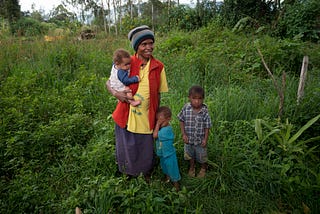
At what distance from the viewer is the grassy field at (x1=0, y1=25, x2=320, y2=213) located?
2.12 m

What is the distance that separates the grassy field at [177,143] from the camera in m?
2.12

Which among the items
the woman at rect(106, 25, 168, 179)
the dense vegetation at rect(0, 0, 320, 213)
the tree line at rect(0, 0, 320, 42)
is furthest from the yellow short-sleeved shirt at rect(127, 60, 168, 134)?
the tree line at rect(0, 0, 320, 42)

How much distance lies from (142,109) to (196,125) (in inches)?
23.0

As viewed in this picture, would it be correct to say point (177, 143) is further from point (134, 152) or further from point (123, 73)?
point (123, 73)

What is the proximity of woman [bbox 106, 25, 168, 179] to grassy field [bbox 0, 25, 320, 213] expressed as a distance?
23cm

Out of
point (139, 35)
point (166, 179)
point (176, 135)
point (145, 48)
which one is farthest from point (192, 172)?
point (139, 35)

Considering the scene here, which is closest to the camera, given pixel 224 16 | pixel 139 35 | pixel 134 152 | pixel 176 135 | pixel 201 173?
pixel 139 35

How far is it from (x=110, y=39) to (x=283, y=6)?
636 cm

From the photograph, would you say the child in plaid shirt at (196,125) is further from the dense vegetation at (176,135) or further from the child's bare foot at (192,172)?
the dense vegetation at (176,135)

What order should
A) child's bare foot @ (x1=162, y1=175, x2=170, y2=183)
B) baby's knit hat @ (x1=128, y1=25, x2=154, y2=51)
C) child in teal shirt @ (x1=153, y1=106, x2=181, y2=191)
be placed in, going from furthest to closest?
child's bare foot @ (x1=162, y1=175, x2=170, y2=183), child in teal shirt @ (x1=153, y1=106, x2=181, y2=191), baby's knit hat @ (x1=128, y1=25, x2=154, y2=51)

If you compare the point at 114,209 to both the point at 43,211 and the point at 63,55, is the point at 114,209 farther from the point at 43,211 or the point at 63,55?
the point at 63,55

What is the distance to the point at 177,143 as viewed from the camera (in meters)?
2.76

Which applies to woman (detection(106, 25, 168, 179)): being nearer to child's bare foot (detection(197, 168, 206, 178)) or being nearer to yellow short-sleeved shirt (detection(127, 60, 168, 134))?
yellow short-sleeved shirt (detection(127, 60, 168, 134))

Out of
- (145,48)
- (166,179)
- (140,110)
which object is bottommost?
(166,179)
